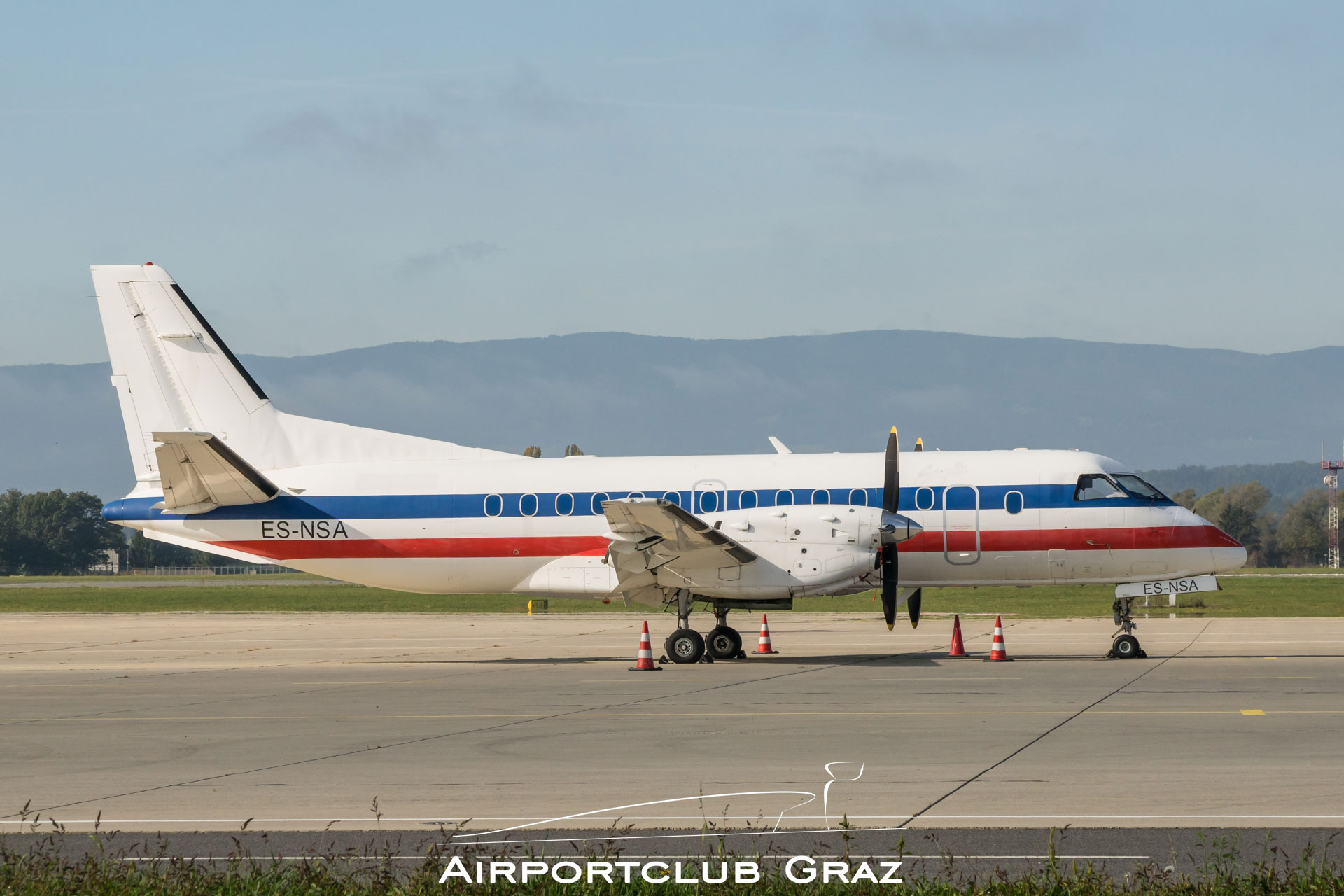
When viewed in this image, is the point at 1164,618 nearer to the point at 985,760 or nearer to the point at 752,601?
the point at 752,601

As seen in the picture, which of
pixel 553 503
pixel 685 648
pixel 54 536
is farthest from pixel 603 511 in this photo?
pixel 54 536

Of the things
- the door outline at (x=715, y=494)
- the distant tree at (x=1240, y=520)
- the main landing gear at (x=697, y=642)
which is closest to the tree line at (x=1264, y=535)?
the distant tree at (x=1240, y=520)

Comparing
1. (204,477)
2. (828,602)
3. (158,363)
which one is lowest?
(828,602)

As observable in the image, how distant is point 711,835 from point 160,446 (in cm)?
1992

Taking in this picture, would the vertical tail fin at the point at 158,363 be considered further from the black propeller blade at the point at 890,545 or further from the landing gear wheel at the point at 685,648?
the black propeller blade at the point at 890,545

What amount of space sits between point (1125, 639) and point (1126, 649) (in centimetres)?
21

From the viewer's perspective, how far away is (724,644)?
25.5 m

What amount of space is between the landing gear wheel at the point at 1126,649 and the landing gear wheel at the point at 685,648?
7852 millimetres

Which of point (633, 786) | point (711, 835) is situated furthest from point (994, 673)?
point (711, 835)

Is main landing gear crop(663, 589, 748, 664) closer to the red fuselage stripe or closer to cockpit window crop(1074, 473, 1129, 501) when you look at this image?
the red fuselage stripe

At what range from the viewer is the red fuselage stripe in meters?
25.1

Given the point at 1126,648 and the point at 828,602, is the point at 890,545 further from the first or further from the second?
the point at 828,602

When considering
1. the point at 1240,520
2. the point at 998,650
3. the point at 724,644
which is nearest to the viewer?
the point at 998,650

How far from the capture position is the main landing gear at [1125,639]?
24.3 metres
